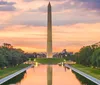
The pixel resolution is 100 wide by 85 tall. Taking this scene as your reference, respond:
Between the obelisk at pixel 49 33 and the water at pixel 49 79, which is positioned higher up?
the obelisk at pixel 49 33

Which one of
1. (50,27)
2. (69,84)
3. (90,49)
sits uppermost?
(50,27)

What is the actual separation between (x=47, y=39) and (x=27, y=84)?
61.7 meters

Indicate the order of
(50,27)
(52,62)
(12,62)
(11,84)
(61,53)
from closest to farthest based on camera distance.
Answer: (11,84) → (12,62) → (50,27) → (52,62) → (61,53)

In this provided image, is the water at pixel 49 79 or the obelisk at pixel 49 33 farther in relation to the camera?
the obelisk at pixel 49 33

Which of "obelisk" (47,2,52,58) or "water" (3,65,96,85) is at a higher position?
"obelisk" (47,2,52,58)

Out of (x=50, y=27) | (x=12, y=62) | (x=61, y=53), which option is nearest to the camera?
(x=12, y=62)

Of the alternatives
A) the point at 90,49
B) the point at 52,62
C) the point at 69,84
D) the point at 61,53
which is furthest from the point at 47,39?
the point at 61,53

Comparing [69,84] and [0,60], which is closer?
[69,84]

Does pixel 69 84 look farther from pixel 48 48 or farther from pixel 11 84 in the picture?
pixel 48 48

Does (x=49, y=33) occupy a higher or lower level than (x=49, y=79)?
higher

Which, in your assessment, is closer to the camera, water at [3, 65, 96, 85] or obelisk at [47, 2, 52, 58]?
water at [3, 65, 96, 85]

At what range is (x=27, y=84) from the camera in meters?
30.8

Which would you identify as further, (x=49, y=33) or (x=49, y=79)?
(x=49, y=33)

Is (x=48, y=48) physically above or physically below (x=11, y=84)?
above
